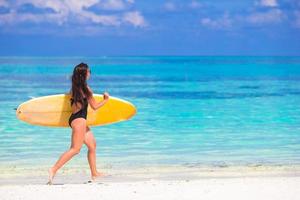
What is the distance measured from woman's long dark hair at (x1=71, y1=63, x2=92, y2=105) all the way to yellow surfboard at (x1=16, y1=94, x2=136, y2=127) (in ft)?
1.21

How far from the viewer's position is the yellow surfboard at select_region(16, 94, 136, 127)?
25.3ft

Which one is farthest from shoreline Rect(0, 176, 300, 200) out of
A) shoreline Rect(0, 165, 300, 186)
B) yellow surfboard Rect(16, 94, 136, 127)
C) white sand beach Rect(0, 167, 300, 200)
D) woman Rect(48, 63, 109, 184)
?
shoreline Rect(0, 165, 300, 186)

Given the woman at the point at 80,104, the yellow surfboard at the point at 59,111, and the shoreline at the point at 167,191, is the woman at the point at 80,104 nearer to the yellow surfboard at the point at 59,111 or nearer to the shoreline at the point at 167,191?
the yellow surfboard at the point at 59,111

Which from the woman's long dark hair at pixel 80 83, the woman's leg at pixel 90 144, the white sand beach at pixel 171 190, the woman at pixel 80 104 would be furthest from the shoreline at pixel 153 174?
the woman's long dark hair at pixel 80 83

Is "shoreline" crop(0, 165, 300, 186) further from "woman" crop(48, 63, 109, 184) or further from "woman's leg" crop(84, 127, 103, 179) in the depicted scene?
"woman" crop(48, 63, 109, 184)

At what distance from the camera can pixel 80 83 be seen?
7066mm

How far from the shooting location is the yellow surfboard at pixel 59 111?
7707mm

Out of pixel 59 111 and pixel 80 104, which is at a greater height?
pixel 80 104

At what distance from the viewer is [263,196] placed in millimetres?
6418

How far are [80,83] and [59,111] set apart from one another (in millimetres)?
778

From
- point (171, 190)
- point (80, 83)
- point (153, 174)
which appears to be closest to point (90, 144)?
point (80, 83)

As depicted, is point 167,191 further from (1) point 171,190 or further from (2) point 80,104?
(2) point 80,104

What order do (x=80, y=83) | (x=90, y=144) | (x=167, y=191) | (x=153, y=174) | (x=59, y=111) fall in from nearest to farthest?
(x=167, y=191), (x=80, y=83), (x=90, y=144), (x=59, y=111), (x=153, y=174)

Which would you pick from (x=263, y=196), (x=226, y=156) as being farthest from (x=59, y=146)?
(x=263, y=196)
